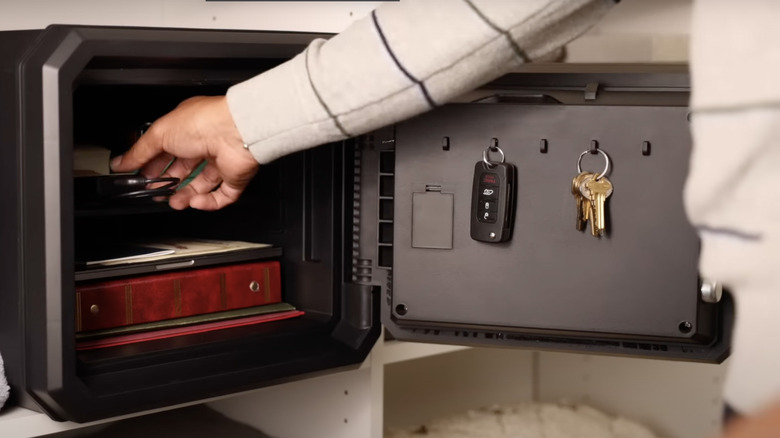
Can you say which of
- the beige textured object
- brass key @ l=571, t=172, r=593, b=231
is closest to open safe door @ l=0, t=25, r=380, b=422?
brass key @ l=571, t=172, r=593, b=231

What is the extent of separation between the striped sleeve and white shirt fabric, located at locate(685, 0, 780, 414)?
0.23 m

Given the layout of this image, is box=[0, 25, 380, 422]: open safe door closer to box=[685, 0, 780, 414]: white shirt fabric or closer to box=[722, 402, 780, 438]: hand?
box=[685, 0, 780, 414]: white shirt fabric

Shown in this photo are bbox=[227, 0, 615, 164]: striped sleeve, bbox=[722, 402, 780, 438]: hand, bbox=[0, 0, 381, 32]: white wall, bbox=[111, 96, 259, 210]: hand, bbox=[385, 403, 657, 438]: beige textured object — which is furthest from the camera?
bbox=[385, 403, 657, 438]: beige textured object

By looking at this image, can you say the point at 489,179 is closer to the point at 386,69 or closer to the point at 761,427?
the point at 386,69

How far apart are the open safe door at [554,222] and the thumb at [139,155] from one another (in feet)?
0.67

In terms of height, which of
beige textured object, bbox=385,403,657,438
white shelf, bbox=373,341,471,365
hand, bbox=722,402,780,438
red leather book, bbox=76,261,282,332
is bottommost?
beige textured object, bbox=385,403,657,438

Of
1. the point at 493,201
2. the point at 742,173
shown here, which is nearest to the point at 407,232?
the point at 493,201

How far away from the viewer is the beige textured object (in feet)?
4.16

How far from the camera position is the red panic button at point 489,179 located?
2.56 ft

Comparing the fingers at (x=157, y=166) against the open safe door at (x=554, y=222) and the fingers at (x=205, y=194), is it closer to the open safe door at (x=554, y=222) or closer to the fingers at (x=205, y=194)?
A: the fingers at (x=205, y=194)

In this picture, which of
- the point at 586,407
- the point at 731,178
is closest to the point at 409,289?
the point at 731,178

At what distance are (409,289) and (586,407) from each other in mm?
696

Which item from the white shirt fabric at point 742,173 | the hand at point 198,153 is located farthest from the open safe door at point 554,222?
the white shirt fabric at point 742,173

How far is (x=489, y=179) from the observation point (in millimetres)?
784
